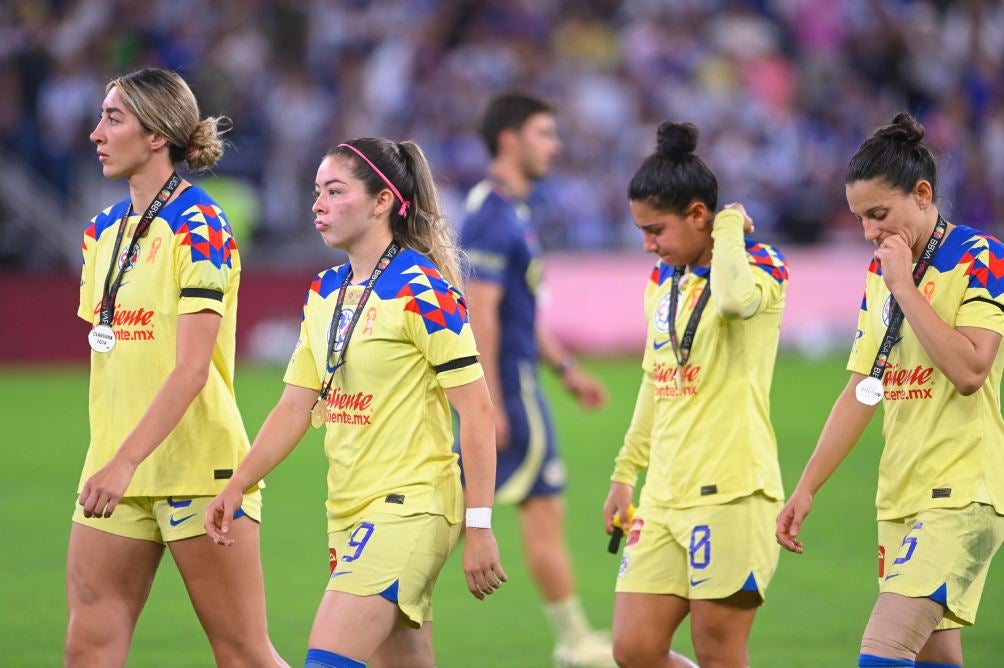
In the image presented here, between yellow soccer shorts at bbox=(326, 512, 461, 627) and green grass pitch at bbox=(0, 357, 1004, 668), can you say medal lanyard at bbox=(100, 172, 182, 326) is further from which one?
green grass pitch at bbox=(0, 357, 1004, 668)

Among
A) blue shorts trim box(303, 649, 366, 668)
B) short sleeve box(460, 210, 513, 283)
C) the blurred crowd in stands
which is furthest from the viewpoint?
the blurred crowd in stands

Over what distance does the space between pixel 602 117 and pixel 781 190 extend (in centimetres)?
303

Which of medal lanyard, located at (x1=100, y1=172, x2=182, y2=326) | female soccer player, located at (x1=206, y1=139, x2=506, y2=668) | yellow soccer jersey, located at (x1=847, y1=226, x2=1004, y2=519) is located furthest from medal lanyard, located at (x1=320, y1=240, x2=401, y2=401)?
yellow soccer jersey, located at (x1=847, y1=226, x2=1004, y2=519)

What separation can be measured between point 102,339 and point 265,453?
0.77 meters

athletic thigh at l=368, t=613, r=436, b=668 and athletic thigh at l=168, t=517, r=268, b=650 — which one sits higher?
athletic thigh at l=168, t=517, r=268, b=650

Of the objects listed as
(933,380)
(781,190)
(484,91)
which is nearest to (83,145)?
(484,91)

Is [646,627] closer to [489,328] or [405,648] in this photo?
[405,648]

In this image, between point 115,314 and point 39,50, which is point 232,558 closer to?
point 115,314

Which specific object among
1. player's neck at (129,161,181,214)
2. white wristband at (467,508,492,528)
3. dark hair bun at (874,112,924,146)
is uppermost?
dark hair bun at (874,112,924,146)

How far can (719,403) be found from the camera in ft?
17.5

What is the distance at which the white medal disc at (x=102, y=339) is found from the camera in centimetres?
512

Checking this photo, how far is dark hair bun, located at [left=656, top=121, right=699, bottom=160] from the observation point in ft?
17.9

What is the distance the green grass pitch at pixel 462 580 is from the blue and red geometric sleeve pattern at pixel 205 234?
273cm

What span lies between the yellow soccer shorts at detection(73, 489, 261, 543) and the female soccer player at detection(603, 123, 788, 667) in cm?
152
